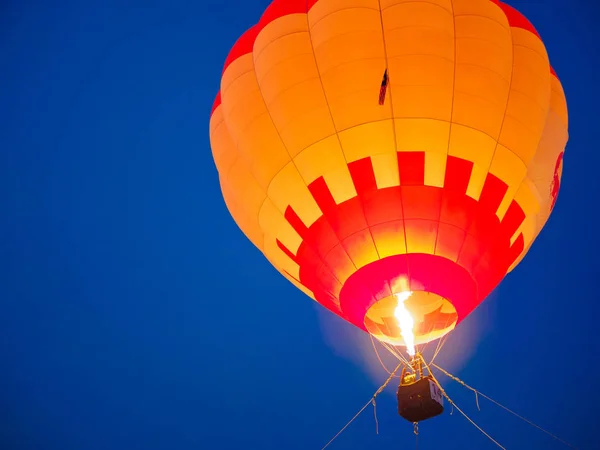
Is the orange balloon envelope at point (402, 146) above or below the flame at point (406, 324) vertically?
above

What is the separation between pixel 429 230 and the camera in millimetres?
4996

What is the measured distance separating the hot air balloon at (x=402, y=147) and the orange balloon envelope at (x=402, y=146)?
1 cm

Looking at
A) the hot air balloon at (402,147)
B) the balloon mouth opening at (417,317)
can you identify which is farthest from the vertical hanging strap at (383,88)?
the balloon mouth opening at (417,317)

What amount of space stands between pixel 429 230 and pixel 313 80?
1.55 m

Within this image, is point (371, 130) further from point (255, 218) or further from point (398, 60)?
point (255, 218)

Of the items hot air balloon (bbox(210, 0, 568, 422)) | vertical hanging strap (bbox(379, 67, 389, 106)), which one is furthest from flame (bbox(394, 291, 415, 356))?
vertical hanging strap (bbox(379, 67, 389, 106))

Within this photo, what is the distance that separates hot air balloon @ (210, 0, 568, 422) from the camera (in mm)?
4996

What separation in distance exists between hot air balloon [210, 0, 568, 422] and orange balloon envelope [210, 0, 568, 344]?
0.01 m

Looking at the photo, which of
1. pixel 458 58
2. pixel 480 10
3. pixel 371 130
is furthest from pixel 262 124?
pixel 480 10

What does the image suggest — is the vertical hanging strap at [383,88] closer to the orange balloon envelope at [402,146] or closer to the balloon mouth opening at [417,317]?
the orange balloon envelope at [402,146]

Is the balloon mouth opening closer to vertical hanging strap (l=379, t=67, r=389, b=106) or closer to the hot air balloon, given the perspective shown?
the hot air balloon

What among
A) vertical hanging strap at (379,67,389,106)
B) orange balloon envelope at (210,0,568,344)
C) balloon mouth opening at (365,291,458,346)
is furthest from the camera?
balloon mouth opening at (365,291,458,346)

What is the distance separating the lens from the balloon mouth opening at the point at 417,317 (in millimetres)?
5219

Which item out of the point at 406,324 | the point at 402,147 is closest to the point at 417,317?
the point at 406,324
